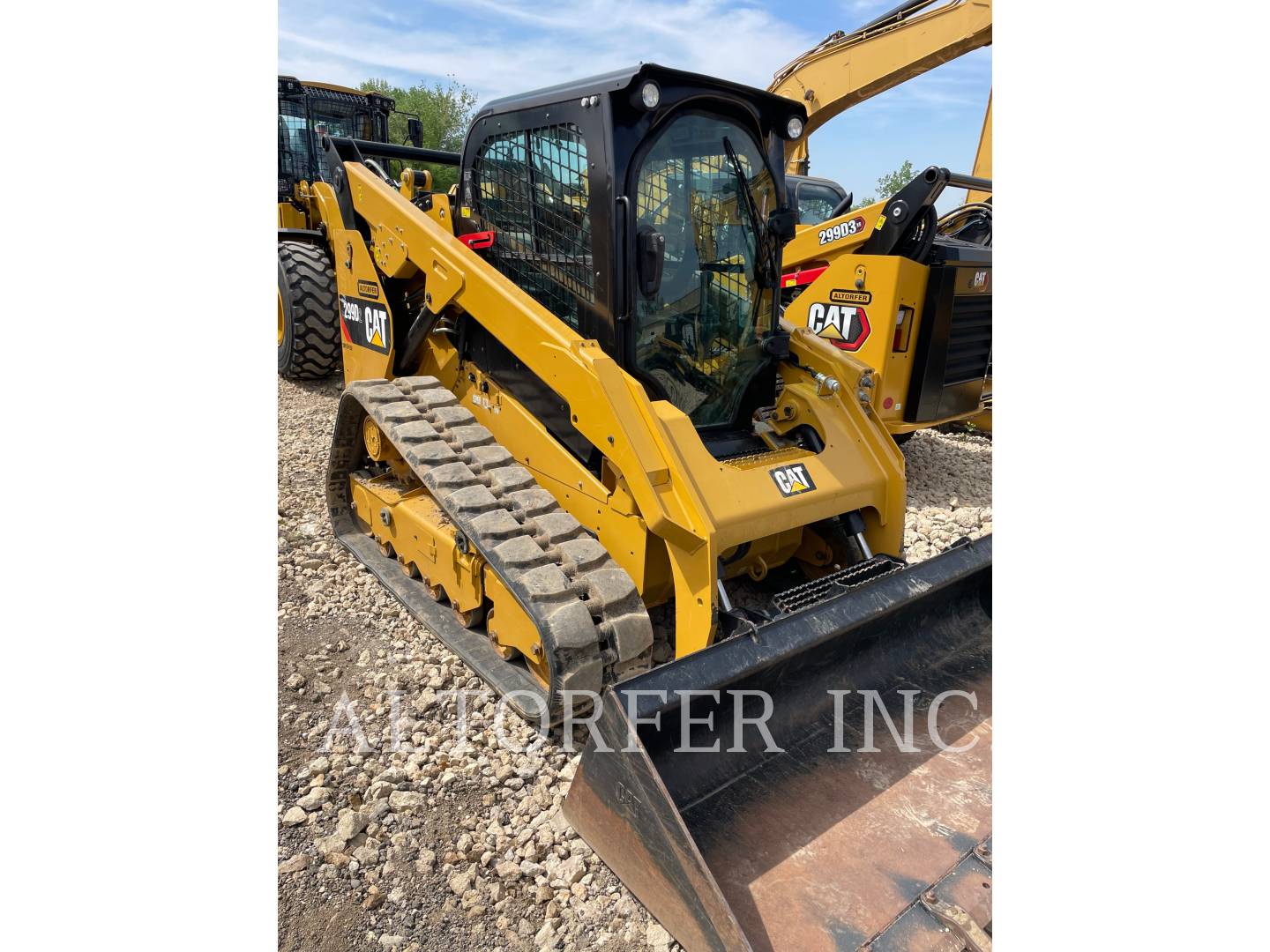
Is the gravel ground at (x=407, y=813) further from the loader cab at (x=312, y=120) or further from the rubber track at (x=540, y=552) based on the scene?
the loader cab at (x=312, y=120)

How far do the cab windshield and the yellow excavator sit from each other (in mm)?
1384

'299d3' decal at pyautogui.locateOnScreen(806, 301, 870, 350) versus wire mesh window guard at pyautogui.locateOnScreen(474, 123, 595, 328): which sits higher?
wire mesh window guard at pyautogui.locateOnScreen(474, 123, 595, 328)

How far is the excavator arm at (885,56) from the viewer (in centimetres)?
605

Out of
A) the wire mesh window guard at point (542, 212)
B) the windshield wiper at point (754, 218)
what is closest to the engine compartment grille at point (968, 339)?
the windshield wiper at point (754, 218)

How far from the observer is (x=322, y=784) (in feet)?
7.86

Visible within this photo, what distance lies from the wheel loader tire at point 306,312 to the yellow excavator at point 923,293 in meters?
3.67

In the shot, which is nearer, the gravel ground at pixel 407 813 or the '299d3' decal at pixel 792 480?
the gravel ground at pixel 407 813

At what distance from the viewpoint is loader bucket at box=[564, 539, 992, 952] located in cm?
182

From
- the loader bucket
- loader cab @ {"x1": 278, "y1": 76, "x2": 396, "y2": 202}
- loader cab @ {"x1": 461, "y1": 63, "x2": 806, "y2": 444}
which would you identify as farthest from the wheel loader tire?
the loader bucket

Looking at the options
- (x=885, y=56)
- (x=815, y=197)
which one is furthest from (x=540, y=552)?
(x=885, y=56)

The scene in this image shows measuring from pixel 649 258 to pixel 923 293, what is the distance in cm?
279

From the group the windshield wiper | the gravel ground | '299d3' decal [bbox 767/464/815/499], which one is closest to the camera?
the gravel ground

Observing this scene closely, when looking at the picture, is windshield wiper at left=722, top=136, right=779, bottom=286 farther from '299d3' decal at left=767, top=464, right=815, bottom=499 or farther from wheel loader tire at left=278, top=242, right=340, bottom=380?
A: wheel loader tire at left=278, top=242, right=340, bottom=380

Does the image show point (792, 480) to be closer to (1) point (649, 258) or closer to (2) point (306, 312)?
(1) point (649, 258)
